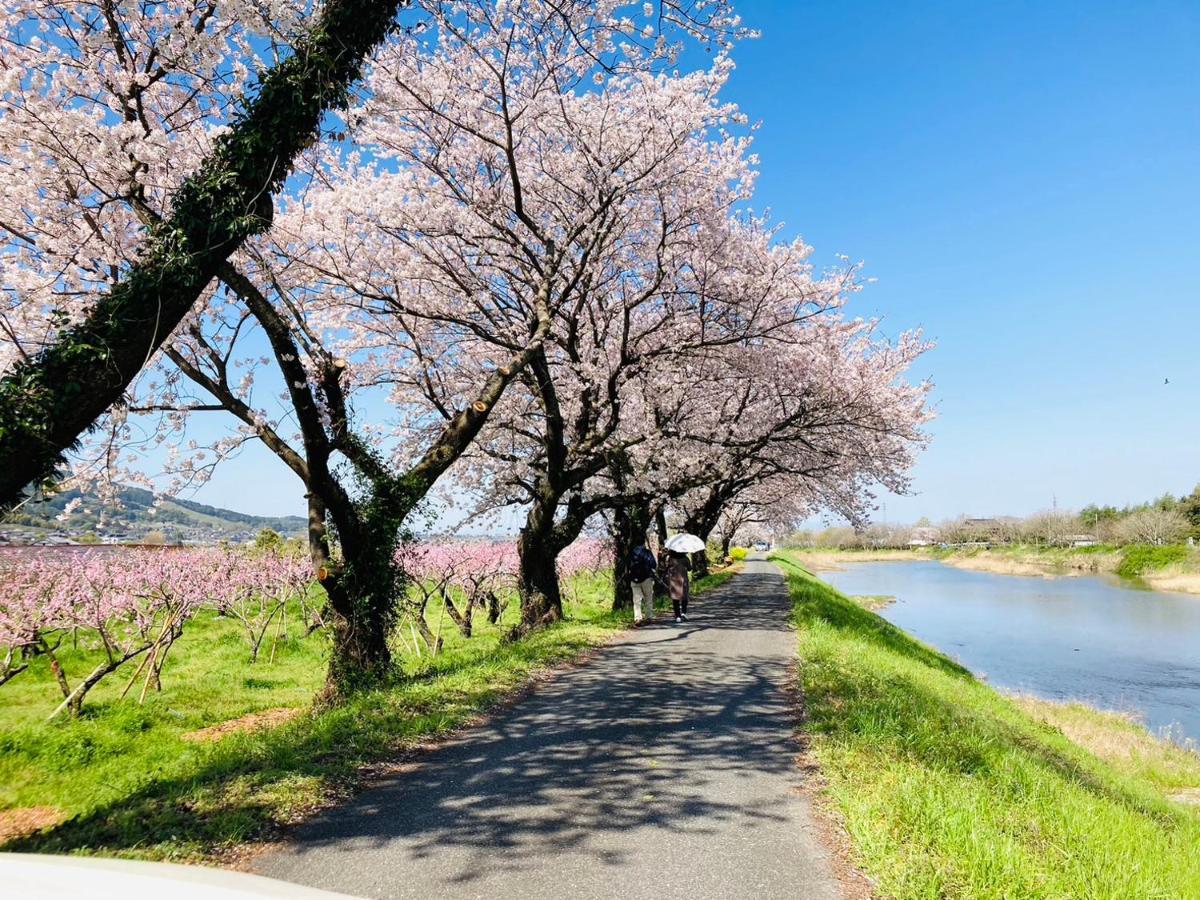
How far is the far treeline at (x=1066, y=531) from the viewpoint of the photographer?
233ft

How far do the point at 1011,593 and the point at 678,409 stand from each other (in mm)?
41898

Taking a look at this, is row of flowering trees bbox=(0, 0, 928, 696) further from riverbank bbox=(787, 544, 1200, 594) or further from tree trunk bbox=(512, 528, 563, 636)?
riverbank bbox=(787, 544, 1200, 594)

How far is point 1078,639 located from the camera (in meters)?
28.3

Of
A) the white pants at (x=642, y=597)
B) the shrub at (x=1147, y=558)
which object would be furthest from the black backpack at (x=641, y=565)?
the shrub at (x=1147, y=558)

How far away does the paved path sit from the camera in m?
3.98

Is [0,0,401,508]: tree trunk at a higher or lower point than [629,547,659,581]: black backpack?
higher

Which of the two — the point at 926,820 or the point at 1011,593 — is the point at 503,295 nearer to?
the point at 926,820

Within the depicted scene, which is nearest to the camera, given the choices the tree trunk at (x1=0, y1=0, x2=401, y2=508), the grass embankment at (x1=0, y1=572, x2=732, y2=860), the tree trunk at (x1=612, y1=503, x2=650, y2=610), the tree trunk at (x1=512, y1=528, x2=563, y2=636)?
the grass embankment at (x1=0, y1=572, x2=732, y2=860)

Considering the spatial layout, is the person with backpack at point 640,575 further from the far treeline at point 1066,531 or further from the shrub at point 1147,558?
the shrub at point 1147,558

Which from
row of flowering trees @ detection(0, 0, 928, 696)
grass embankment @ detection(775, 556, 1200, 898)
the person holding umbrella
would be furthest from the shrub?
grass embankment @ detection(775, 556, 1200, 898)

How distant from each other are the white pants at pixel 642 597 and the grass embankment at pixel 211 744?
1.79 feet

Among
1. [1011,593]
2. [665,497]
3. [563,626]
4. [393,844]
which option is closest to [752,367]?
[665,497]

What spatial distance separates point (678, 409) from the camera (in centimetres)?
1803

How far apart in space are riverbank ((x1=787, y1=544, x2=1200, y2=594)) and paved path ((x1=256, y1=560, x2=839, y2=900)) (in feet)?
172
